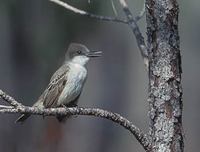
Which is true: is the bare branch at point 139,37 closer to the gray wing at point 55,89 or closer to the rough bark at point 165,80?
the rough bark at point 165,80

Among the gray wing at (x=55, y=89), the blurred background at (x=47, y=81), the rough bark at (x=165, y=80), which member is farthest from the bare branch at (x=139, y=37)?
the blurred background at (x=47, y=81)

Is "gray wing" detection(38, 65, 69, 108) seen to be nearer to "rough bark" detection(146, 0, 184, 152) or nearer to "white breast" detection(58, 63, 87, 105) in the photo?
"white breast" detection(58, 63, 87, 105)

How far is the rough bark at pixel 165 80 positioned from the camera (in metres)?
4.41

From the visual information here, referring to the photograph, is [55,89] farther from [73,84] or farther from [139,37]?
[139,37]

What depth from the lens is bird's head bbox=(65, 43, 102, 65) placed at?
25.0 feet

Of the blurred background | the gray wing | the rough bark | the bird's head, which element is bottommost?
the rough bark

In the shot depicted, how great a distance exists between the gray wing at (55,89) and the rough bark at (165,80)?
2700 mm

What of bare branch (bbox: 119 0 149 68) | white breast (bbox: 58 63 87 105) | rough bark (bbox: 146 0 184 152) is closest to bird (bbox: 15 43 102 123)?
white breast (bbox: 58 63 87 105)

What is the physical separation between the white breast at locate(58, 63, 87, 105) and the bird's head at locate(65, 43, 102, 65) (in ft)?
0.56

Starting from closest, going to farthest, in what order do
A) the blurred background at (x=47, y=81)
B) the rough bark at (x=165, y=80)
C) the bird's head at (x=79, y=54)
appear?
1. the rough bark at (x=165, y=80)
2. the bird's head at (x=79, y=54)
3. the blurred background at (x=47, y=81)

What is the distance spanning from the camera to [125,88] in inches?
1069

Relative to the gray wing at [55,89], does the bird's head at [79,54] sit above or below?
above

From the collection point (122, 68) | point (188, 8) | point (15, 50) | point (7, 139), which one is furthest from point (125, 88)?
point (7, 139)

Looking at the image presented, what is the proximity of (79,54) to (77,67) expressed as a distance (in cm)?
35
